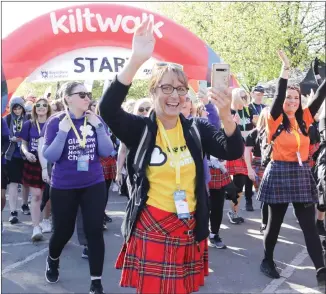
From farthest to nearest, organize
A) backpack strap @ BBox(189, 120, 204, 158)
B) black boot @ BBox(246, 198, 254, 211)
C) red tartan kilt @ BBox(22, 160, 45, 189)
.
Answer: black boot @ BBox(246, 198, 254, 211) < red tartan kilt @ BBox(22, 160, 45, 189) < backpack strap @ BBox(189, 120, 204, 158)

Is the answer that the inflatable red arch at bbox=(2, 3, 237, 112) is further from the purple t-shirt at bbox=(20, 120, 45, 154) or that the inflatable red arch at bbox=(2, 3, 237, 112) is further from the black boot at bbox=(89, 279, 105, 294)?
the black boot at bbox=(89, 279, 105, 294)

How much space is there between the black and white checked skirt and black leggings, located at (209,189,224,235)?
3.75 ft

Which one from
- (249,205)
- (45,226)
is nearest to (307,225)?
(249,205)

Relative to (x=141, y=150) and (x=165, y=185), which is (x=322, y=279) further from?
(x=141, y=150)

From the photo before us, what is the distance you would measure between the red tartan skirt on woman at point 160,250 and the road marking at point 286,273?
68.4 inches

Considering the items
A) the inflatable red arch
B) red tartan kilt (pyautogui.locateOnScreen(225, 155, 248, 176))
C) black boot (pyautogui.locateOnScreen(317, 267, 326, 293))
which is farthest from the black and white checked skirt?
the inflatable red arch

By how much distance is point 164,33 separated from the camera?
8.28 metres

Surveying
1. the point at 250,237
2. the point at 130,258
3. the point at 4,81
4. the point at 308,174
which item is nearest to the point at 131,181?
the point at 130,258

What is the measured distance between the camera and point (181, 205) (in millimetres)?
2539

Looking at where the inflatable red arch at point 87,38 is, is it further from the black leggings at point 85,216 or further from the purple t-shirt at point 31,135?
the black leggings at point 85,216

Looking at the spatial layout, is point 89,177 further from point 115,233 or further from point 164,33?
point 164,33

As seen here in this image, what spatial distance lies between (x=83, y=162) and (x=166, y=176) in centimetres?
169

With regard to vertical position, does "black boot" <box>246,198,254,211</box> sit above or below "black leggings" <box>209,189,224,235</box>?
below

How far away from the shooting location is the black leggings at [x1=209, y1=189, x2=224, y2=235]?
17.7 ft
